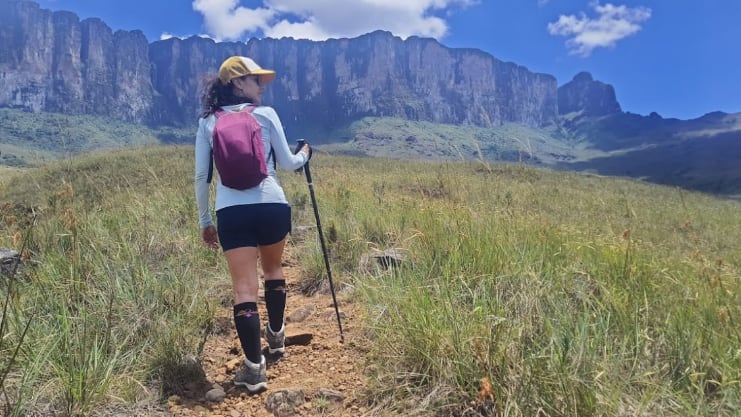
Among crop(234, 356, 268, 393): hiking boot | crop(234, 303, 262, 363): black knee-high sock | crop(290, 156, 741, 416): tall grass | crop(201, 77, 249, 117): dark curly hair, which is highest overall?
crop(201, 77, 249, 117): dark curly hair

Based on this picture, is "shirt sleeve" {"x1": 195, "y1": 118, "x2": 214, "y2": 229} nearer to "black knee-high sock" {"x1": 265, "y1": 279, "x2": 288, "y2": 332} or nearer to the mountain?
"black knee-high sock" {"x1": 265, "y1": 279, "x2": 288, "y2": 332}

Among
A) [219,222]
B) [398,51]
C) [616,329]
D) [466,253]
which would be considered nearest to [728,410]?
[616,329]

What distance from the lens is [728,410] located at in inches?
71.6

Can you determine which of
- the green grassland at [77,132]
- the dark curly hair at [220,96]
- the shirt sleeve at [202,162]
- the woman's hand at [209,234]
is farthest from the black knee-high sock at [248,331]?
the green grassland at [77,132]

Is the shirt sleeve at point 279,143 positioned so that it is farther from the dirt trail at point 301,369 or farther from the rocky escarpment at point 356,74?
the rocky escarpment at point 356,74

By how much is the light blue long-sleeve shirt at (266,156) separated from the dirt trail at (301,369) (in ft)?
3.03

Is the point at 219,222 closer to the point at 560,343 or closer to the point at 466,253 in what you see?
the point at 466,253

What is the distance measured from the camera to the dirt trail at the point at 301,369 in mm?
2363

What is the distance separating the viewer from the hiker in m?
2.60

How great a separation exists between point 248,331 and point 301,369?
1.61 ft

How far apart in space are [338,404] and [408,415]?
1.73ft

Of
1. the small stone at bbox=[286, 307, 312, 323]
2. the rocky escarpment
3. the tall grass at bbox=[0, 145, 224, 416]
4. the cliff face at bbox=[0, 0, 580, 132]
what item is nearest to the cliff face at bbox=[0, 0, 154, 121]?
the cliff face at bbox=[0, 0, 580, 132]

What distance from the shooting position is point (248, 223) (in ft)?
8.59

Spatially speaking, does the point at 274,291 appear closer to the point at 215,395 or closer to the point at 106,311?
the point at 215,395
